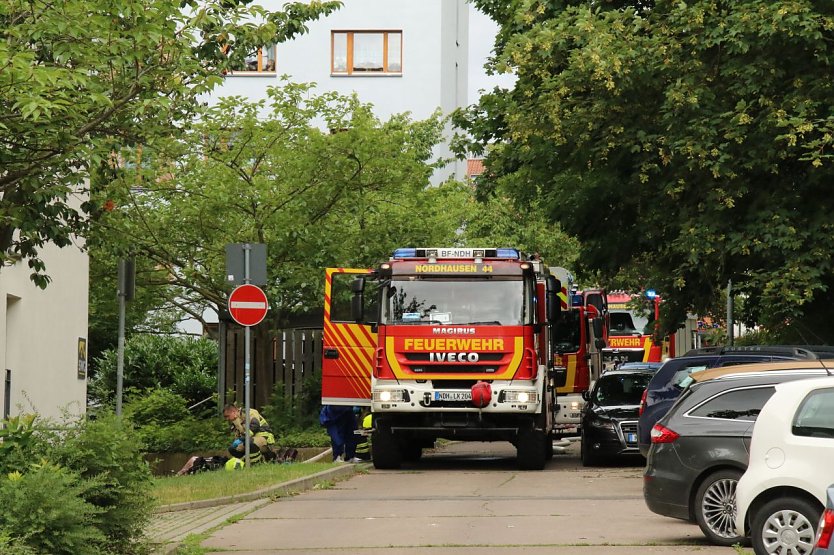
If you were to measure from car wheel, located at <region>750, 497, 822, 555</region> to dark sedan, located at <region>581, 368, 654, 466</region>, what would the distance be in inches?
479

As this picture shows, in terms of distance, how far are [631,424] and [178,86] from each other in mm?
12077

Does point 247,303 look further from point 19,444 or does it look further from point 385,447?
point 19,444

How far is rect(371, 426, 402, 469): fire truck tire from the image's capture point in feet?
73.8

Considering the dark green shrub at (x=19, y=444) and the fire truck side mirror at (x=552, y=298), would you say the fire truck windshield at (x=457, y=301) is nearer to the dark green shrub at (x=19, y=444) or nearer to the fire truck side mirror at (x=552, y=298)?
the fire truck side mirror at (x=552, y=298)

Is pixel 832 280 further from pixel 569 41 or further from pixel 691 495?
pixel 691 495

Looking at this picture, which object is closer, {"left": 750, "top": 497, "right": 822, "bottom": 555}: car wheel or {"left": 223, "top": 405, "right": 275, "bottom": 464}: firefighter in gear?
{"left": 750, "top": 497, "right": 822, "bottom": 555}: car wheel

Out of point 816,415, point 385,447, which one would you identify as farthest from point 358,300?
point 816,415

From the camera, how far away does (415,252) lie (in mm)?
22359

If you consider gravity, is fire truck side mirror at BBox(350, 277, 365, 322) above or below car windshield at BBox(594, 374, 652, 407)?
above

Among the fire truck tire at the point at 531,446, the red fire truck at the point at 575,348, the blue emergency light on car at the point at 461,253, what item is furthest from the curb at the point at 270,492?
the red fire truck at the point at 575,348

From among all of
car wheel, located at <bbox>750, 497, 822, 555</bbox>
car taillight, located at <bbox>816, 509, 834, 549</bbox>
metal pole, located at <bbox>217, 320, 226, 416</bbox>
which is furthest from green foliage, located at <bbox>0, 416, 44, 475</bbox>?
metal pole, located at <bbox>217, 320, 226, 416</bbox>

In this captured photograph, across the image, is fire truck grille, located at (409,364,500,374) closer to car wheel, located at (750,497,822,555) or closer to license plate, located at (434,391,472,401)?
license plate, located at (434,391,472,401)

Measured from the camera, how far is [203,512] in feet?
51.2

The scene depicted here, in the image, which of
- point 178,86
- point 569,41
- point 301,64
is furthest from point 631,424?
point 301,64
